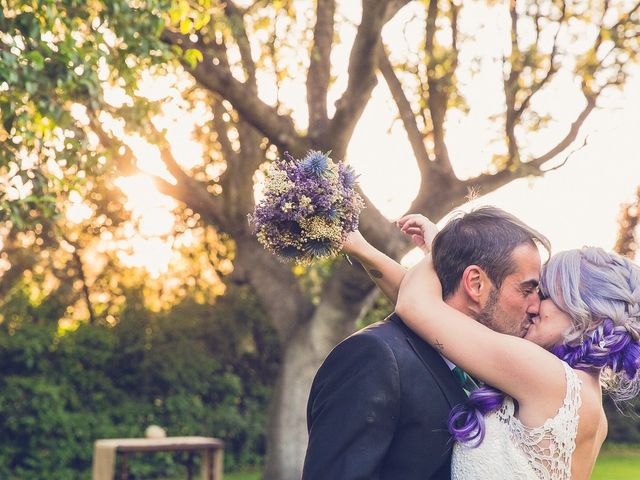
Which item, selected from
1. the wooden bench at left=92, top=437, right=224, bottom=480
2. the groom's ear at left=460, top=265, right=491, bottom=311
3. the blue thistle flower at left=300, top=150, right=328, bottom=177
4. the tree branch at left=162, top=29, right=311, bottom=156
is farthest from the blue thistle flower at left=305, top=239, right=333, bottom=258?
the wooden bench at left=92, top=437, right=224, bottom=480

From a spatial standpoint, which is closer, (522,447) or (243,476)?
(522,447)

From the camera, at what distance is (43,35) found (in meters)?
6.98

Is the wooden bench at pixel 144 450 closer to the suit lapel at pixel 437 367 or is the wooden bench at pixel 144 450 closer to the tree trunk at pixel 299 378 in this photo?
the tree trunk at pixel 299 378

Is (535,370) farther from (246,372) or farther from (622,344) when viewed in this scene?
(246,372)

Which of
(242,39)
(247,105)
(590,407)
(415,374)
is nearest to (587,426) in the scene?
(590,407)

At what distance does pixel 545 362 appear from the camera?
2.98m

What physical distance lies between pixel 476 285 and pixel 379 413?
63 centimetres

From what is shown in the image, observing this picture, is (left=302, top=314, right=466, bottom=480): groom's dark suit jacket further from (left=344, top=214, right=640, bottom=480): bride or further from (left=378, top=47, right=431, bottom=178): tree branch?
(left=378, top=47, right=431, bottom=178): tree branch

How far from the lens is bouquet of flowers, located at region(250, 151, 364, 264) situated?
10.3ft

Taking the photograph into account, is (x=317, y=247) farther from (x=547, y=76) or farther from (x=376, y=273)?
(x=547, y=76)

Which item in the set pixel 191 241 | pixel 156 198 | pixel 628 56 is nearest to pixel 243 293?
pixel 191 241

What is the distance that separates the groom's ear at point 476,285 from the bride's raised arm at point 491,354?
9 cm

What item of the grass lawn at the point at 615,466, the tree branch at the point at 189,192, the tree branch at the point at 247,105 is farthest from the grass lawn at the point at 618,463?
the tree branch at the point at 247,105

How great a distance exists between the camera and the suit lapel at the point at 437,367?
289cm
